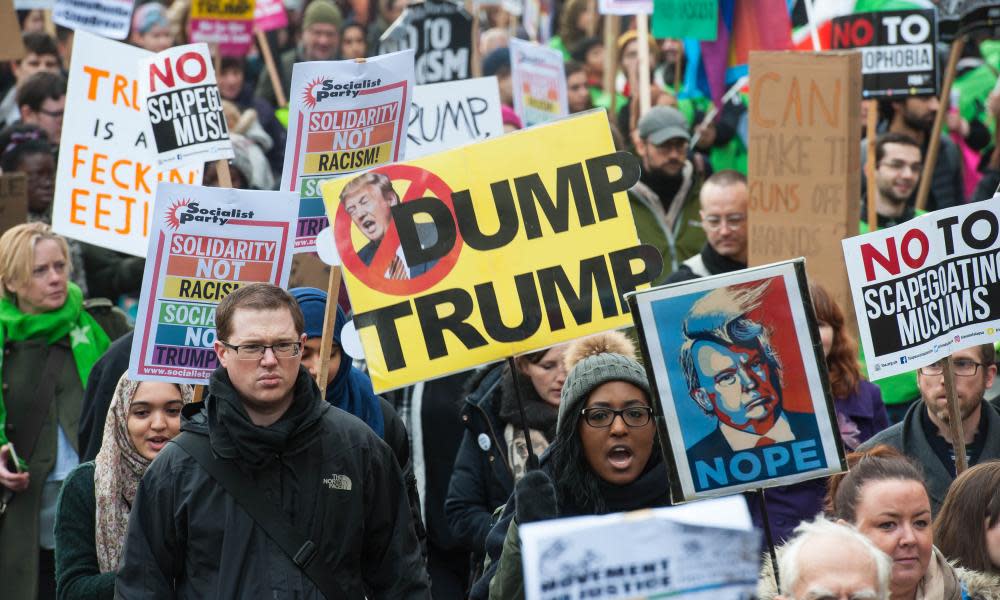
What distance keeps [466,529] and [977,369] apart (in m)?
2.02

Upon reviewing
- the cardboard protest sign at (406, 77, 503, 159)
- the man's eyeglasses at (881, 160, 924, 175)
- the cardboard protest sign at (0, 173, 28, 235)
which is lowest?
the man's eyeglasses at (881, 160, 924, 175)

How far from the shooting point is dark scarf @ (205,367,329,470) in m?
4.75

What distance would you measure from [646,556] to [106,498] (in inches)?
107

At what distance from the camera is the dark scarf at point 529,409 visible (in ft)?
21.2

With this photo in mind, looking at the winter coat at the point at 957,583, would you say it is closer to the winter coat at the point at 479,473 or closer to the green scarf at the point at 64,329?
the winter coat at the point at 479,473

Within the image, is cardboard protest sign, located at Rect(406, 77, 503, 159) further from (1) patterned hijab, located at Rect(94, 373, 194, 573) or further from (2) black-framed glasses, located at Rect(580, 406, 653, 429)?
(2) black-framed glasses, located at Rect(580, 406, 653, 429)

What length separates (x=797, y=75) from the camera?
816 cm

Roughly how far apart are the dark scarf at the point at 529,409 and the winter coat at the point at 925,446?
1218 millimetres

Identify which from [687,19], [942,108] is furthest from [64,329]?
[942,108]

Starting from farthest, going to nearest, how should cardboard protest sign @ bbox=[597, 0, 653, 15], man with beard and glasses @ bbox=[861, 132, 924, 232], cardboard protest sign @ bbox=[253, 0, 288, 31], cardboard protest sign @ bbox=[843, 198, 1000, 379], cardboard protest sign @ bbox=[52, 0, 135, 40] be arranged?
1. cardboard protest sign @ bbox=[253, 0, 288, 31]
2. cardboard protest sign @ bbox=[52, 0, 135, 40]
3. cardboard protest sign @ bbox=[597, 0, 653, 15]
4. man with beard and glasses @ bbox=[861, 132, 924, 232]
5. cardboard protest sign @ bbox=[843, 198, 1000, 379]

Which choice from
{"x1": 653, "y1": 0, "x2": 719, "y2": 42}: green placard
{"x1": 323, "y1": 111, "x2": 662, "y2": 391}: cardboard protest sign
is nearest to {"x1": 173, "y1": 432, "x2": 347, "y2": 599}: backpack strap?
{"x1": 323, "y1": 111, "x2": 662, "y2": 391}: cardboard protest sign

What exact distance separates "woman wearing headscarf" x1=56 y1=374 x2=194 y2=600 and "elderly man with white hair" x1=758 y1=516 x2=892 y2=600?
8.22 feet

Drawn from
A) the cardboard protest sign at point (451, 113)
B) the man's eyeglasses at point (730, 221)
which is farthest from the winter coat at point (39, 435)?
the man's eyeglasses at point (730, 221)

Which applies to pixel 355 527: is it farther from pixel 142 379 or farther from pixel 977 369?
pixel 977 369
